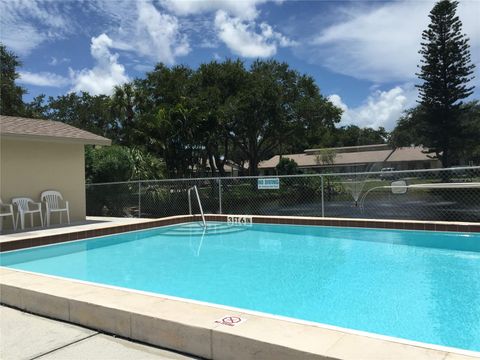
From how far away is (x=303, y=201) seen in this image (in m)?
18.5

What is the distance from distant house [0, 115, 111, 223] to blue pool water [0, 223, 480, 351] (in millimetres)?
2482

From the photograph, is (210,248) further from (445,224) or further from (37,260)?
(445,224)

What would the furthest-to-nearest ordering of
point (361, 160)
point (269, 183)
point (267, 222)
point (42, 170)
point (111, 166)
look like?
point (361, 160), point (111, 166), point (269, 183), point (267, 222), point (42, 170)

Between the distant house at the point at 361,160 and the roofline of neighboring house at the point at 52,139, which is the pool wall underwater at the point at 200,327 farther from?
the distant house at the point at 361,160

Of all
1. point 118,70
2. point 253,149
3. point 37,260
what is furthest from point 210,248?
point 253,149

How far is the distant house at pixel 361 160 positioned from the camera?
4700cm

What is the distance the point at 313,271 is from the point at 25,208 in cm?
722

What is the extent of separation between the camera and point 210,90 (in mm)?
24547

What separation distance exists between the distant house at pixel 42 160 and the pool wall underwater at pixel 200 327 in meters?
6.30

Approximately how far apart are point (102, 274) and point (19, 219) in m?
5.01

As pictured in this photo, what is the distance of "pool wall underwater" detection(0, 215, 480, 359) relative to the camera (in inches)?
104

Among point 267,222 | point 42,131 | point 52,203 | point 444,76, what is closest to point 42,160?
point 42,131

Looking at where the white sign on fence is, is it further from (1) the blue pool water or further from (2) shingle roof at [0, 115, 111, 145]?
(2) shingle roof at [0, 115, 111, 145]

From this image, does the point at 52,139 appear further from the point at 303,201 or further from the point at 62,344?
the point at 303,201
